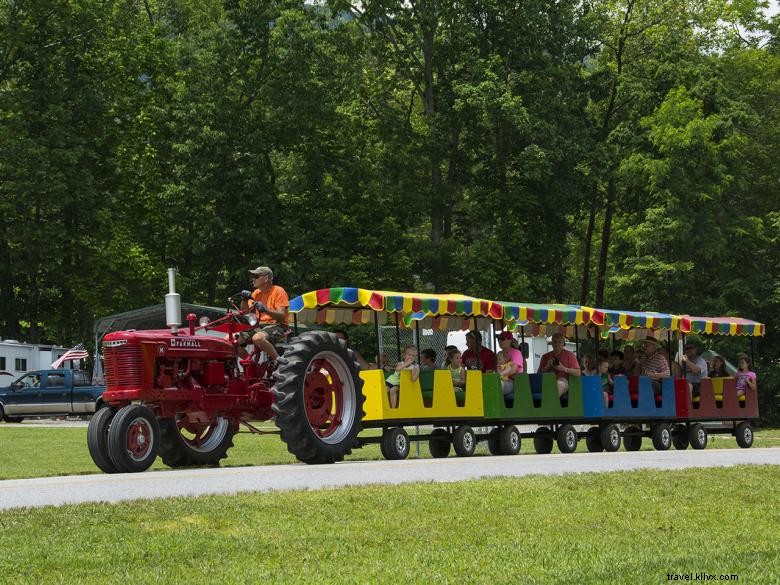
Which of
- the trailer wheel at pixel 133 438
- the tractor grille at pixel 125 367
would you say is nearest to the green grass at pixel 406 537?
the trailer wheel at pixel 133 438

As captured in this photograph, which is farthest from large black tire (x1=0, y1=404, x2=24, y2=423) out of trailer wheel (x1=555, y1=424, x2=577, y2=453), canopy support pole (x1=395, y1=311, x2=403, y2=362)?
trailer wheel (x1=555, y1=424, x2=577, y2=453)

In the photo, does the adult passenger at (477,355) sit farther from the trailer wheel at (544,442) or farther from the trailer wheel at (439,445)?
the trailer wheel at (544,442)

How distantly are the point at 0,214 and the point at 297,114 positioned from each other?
1028cm

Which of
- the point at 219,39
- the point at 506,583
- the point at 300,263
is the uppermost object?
the point at 219,39

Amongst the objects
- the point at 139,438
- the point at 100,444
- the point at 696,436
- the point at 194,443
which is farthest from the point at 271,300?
the point at 696,436

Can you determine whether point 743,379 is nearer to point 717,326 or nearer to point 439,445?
point 717,326

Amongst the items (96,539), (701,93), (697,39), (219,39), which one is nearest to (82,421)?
(219,39)

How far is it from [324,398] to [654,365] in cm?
915

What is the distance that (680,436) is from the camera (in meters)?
24.8

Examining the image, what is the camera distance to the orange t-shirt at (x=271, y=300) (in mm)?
15734

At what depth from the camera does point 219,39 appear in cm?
4422

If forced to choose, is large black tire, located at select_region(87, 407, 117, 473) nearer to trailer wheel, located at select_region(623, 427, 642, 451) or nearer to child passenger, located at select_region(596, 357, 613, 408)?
child passenger, located at select_region(596, 357, 613, 408)

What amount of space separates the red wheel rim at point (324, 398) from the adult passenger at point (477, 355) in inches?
181

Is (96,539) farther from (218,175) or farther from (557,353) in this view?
(218,175)
